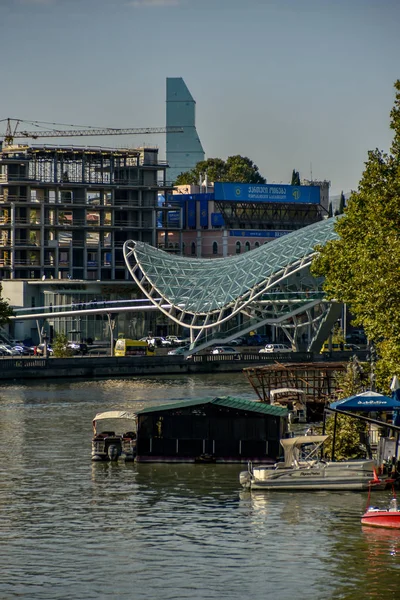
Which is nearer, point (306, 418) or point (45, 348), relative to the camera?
point (306, 418)

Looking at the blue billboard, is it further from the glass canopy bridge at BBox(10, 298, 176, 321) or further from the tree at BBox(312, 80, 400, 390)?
the tree at BBox(312, 80, 400, 390)

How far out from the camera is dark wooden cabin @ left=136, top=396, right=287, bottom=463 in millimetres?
48281

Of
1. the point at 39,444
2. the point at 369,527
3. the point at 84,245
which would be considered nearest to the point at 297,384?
the point at 39,444

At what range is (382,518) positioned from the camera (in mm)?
37094

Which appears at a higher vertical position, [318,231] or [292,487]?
[318,231]

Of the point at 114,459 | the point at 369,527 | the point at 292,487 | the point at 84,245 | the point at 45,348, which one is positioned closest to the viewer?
the point at 369,527

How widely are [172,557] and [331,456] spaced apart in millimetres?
12371

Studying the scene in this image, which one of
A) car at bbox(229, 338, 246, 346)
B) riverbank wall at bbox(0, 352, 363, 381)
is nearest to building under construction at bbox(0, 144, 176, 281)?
car at bbox(229, 338, 246, 346)

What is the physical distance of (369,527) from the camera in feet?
122

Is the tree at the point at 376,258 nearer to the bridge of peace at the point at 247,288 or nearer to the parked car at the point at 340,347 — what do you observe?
the bridge of peace at the point at 247,288

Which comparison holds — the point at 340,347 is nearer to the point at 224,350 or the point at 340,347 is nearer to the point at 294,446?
the point at 224,350

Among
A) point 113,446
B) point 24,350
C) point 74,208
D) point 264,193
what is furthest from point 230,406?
point 264,193

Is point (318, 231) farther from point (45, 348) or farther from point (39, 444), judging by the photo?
point (39, 444)

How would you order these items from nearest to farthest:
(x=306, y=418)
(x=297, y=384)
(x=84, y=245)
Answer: (x=306, y=418), (x=297, y=384), (x=84, y=245)
